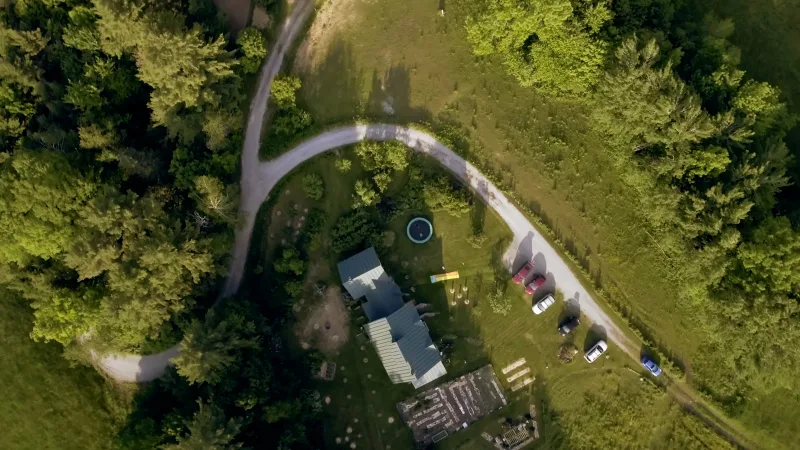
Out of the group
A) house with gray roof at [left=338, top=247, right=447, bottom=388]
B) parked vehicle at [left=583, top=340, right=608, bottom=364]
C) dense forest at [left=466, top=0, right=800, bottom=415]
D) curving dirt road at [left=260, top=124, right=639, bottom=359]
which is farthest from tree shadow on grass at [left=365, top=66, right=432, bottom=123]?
parked vehicle at [left=583, top=340, right=608, bottom=364]

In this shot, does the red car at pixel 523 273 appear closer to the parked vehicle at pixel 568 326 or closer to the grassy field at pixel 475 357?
the grassy field at pixel 475 357

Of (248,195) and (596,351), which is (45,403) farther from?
(596,351)

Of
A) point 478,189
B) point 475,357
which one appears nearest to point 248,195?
point 478,189

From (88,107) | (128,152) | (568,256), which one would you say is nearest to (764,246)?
(568,256)

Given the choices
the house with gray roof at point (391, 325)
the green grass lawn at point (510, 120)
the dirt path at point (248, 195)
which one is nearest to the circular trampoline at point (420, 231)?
the house with gray roof at point (391, 325)

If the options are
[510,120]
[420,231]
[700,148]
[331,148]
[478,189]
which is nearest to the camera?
[700,148]

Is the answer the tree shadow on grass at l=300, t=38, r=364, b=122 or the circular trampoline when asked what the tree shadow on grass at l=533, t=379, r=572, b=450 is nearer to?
the circular trampoline
